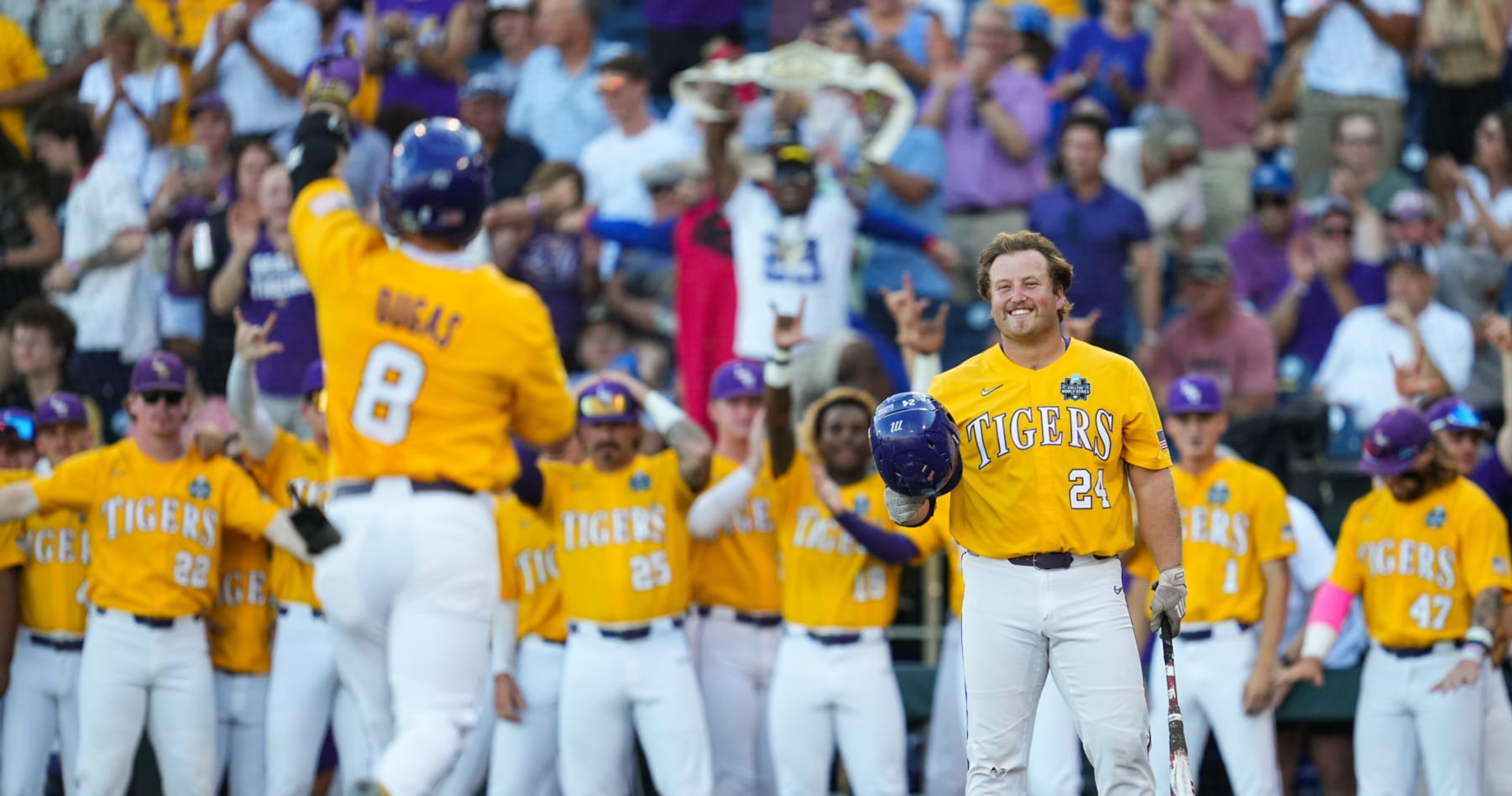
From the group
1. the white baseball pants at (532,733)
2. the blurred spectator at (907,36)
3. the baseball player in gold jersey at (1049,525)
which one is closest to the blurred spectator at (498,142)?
the blurred spectator at (907,36)

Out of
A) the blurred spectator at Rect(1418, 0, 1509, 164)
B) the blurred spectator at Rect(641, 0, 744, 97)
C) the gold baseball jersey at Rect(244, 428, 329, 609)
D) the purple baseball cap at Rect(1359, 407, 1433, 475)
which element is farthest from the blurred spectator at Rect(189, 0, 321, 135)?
the blurred spectator at Rect(1418, 0, 1509, 164)

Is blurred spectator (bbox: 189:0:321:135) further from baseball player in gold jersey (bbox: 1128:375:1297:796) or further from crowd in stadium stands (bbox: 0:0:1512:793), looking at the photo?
baseball player in gold jersey (bbox: 1128:375:1297:796)

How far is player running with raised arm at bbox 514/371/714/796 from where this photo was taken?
24.1 ft

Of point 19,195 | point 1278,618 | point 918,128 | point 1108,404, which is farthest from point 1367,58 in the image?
point 19,195

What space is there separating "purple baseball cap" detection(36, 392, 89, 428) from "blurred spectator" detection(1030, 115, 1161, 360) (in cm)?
482

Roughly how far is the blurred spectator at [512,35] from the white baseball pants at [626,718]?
16.5 feet

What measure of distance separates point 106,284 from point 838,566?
4770 millimetres

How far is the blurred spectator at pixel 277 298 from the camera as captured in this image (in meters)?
8.94

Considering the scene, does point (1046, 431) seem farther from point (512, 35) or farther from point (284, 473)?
point (512, 35)

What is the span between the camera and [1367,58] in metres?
10.8

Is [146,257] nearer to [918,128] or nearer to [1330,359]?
[918,128]

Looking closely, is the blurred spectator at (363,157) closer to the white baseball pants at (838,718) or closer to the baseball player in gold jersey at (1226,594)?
the white baseball pants at (838,718)

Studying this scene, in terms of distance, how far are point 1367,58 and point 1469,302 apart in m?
1.92

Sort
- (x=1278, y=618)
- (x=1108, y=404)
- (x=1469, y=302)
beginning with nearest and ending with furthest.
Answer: (x=1108, y=404) → (x=1278, y=618) → (x=1469, y=302)
